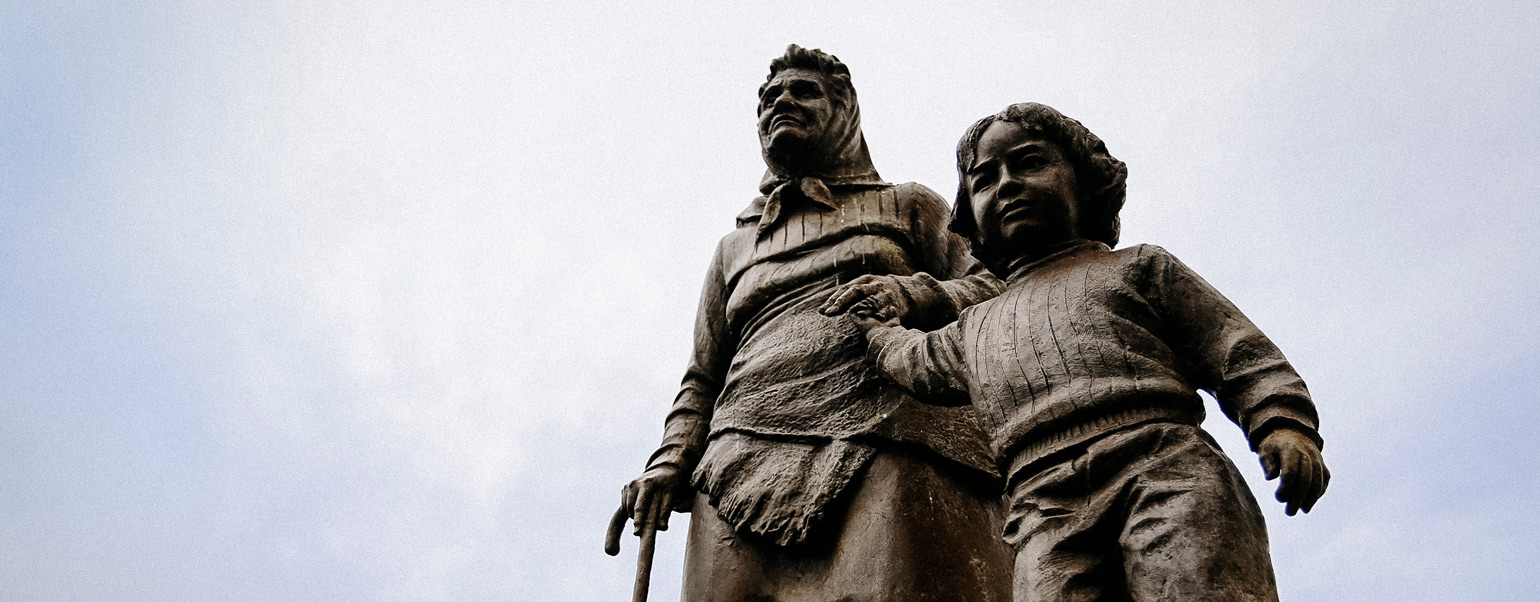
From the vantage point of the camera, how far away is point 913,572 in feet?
12.2

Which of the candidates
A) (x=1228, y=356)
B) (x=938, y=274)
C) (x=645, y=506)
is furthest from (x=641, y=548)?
(x=1228, y=356)

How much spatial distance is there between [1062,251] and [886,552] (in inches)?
41.0

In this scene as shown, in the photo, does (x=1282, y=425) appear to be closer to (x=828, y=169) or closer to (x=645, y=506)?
(x=645, y=506)

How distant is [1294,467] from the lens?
8.98ft

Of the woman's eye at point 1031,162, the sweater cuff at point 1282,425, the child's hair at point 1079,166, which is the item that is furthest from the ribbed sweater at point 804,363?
the sweater cuff at point 1282,425

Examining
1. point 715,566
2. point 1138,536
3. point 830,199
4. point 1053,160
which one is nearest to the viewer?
point 1138,536

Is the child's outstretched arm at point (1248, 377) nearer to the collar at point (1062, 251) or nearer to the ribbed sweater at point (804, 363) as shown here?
the collar at point (1062, 251)

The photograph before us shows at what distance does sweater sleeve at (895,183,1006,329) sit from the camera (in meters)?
4.21

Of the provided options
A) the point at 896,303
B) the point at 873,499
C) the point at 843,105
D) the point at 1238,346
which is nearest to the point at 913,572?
the point at 873,499

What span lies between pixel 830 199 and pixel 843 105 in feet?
1.81

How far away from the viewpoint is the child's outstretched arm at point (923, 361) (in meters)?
3.50

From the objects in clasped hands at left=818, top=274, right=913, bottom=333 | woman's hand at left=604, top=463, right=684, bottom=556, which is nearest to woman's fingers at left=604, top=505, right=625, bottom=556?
woman's hand at left=604, top=463, right=684, bottom=556

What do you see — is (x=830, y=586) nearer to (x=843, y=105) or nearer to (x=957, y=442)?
(x=957, y=442)

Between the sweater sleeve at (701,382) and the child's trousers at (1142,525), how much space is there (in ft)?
6.39
